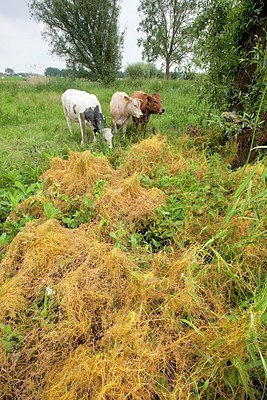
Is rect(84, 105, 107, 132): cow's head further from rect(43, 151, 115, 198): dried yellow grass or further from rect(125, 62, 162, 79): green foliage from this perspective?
rect(125, 62, 162, 79): green foliage

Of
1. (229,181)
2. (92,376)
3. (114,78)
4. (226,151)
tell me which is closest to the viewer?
(92,376)

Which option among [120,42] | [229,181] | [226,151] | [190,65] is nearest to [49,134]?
[190,65]

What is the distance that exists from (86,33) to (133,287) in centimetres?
1454

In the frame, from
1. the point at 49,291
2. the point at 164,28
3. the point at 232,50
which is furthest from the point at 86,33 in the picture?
the point at 49,291

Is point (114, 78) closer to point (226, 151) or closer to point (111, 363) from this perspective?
point (226, 151)

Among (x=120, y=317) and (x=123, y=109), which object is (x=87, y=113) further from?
(x=120, y=317)

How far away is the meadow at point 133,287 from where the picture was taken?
1.18 m

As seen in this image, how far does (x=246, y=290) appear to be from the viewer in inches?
61.3

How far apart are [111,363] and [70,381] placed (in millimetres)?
194

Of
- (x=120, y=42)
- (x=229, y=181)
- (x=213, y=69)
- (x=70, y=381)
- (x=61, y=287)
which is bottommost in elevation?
(x=70, y=381)

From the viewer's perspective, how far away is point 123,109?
18.0 feet

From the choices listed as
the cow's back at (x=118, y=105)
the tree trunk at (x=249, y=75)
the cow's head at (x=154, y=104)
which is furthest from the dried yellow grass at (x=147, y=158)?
the cow's head at (x=154, y=104)

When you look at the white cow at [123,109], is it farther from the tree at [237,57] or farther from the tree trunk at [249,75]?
the tree trunk at [249,75]

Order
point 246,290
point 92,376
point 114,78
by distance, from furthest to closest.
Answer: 1. point 114,78
2. point 246,290
3. point 92,376
